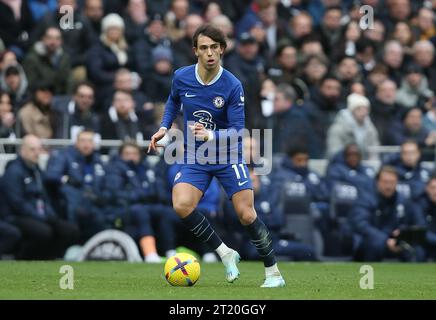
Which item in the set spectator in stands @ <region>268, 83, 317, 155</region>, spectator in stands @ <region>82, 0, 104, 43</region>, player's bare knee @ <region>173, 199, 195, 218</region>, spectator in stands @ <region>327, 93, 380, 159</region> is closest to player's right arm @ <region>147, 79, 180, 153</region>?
player's bare knee @ <region>173, 199, 195, 218</region>

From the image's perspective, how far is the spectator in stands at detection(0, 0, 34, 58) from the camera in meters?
19.1

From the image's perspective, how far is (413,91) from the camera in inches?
840

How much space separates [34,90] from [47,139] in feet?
2.54

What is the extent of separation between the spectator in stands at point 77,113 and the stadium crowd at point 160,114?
0.08 feet

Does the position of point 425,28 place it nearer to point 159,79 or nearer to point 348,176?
point 348,176

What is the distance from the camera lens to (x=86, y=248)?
16688 mm

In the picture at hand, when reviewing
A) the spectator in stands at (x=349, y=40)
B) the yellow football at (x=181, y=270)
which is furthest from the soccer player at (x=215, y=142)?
the spectator in stands at (x=349, y=40)

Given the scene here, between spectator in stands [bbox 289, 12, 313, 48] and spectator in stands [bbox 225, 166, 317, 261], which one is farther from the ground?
spectator in stands [bbox 289, 12, 313, 48]

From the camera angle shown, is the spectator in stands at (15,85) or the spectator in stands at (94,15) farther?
the spectator in stands at (94,15)

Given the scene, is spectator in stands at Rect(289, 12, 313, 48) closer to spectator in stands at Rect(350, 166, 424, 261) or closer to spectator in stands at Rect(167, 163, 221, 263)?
spectator in stands at Rect(350, 166, 424, 261)

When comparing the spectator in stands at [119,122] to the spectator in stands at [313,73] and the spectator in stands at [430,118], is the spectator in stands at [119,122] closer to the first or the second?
the spectator in stands at [313,73]

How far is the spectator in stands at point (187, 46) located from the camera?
20.0 meters

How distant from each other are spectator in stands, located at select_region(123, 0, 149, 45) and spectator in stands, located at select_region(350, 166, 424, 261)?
193 inches
